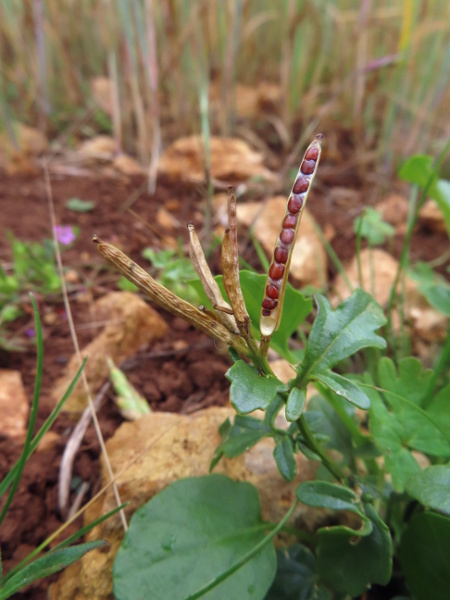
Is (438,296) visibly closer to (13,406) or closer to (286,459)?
(286,459)

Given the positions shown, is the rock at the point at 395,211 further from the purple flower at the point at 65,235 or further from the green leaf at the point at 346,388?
the green leaf at the point at 346,388

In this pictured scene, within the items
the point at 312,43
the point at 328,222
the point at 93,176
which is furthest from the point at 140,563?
the point at 312,43

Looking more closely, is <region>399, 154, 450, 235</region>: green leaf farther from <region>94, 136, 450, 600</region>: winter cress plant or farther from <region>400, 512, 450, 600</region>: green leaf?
<region>400, 512, 450, 600</region>: green leaf

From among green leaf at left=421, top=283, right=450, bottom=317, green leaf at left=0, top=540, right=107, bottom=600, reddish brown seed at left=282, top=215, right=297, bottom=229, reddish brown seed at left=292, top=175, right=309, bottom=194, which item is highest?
reddish brown seed at left=292, top=175, right=309, bottom=194

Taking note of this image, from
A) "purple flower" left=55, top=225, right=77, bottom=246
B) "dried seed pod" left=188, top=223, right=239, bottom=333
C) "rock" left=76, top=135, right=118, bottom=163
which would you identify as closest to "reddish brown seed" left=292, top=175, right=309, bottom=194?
"dried seed pod" left=188, top=223, right=239, bottom=333

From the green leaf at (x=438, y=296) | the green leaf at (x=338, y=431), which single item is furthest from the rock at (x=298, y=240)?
the green leaf at (x=338, y=431)
